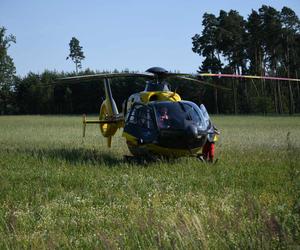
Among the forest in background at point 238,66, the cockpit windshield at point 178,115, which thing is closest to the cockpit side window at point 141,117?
the cockpit windshield at point 178,115

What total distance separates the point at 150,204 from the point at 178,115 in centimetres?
553

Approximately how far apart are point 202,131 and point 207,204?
543 cm

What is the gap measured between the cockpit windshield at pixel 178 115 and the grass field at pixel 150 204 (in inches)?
39.4

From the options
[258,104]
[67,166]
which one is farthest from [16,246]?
[258,104]

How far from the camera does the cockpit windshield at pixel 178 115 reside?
40.0 feet

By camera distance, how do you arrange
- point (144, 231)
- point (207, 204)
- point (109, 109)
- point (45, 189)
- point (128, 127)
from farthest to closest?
point (109, 109)
point (128, 127)
point (45, 189)
point (207, 204)
point (144, 231)

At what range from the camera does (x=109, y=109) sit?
16.9m

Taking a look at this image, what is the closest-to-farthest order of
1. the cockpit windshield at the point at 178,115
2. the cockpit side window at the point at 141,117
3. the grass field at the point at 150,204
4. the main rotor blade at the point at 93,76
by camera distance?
the grass field at the point at 150,204 < the cockpit windshield at the point at 178,115 < the cockpit side window at the point at 141,117 < the main rotor blade at the point at 93,76

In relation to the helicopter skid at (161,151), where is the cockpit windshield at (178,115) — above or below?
above

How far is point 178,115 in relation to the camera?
40.4 feet

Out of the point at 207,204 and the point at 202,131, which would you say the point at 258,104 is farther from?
the point at 207,204

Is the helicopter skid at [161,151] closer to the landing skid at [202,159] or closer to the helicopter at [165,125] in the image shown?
the helicopter at [165,125]

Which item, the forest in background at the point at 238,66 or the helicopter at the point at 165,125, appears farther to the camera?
the forest in background at the point at 238,66

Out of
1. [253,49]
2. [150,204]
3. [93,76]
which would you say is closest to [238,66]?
[253,49]
